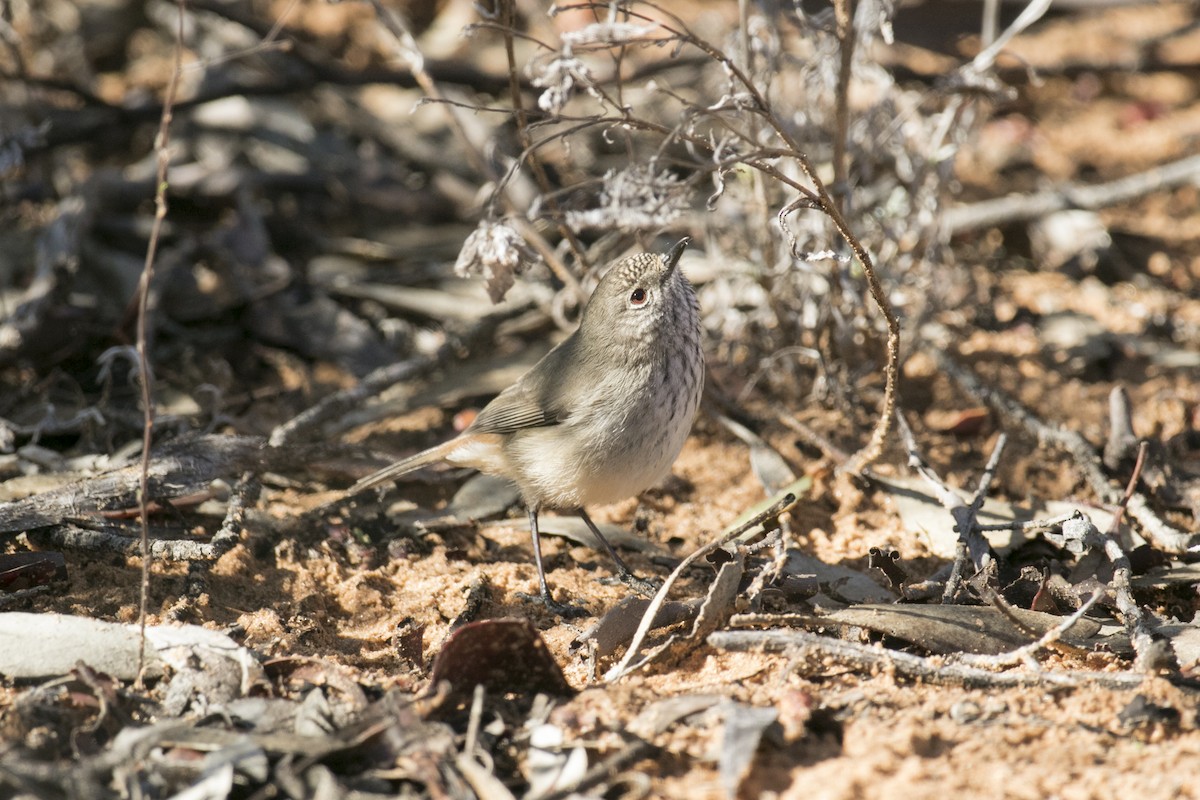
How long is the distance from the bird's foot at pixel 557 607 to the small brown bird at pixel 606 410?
18mm

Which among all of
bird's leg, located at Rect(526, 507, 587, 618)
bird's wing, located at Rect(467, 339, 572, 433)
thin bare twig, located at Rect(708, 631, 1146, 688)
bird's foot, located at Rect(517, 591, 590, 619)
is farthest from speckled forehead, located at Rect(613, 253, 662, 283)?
thin bare twig, located at Rect(708, 631, 1146, 688)

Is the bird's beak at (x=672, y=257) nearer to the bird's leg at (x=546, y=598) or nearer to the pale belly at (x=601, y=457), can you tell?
the pale belly at (x=601, y=457)

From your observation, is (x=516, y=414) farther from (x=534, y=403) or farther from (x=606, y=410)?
(x=606, y=410)

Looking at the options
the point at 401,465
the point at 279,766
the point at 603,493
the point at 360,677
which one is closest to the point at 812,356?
the point at 603,493

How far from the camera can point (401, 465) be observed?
451cm

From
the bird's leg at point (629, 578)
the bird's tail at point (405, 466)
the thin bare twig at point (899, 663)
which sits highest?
the bird's tail at point (405, 466)

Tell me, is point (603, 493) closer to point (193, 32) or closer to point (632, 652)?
point (632, 652)

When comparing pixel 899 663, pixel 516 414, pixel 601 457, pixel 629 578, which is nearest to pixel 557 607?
pixel 629 578

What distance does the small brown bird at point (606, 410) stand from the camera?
422 cm

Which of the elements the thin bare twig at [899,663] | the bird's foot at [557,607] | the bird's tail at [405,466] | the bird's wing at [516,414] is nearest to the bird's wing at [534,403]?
the bird's wing at [516,414]

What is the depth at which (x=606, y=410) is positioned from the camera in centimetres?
428

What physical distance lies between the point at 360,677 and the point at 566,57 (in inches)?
78.4

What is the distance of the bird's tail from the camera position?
→ 178 inches

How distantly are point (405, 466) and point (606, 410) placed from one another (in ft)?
2.85
